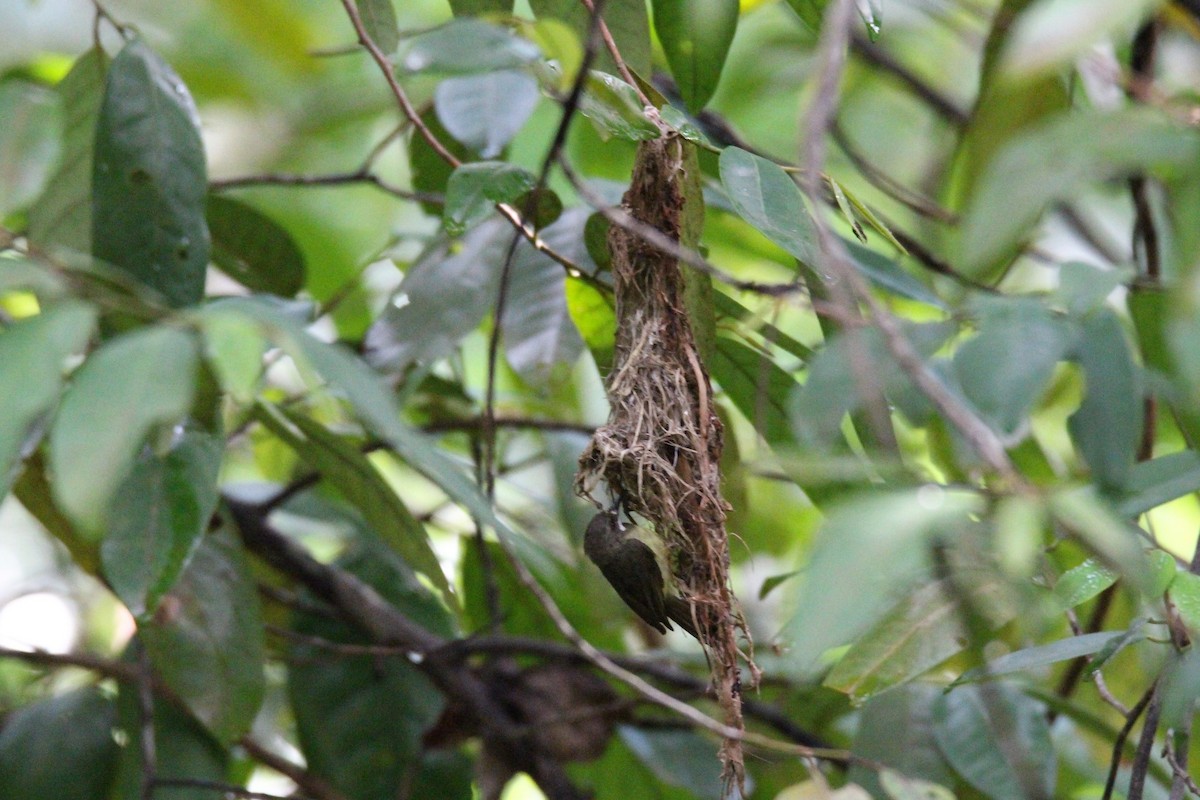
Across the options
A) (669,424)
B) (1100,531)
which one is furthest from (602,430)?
(1100,531)

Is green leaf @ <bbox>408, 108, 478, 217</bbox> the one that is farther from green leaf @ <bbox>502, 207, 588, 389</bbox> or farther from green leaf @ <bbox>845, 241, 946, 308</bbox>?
green leaf @ <bbox>845, 241, 946, 308</bbox>

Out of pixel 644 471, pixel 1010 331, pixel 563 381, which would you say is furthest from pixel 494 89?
pixel 1010 331

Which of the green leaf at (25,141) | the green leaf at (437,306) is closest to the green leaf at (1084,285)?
the green leaf at (437,306)

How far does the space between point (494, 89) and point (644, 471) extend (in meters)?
0.40

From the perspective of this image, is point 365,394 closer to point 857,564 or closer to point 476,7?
point 857,564

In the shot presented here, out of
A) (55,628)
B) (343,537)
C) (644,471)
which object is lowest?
(55,628)

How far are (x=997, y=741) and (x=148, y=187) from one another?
84 centimetres

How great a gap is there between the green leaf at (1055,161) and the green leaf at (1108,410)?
0.52 ft

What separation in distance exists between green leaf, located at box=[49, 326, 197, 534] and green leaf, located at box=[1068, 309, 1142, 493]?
0.40 metres

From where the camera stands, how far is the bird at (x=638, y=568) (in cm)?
69

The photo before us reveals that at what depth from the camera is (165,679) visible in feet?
3.20

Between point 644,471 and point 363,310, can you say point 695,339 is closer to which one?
point 644,471

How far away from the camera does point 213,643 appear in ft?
3.26

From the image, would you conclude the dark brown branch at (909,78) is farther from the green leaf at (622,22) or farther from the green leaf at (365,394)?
the green leaf at (365,394)
